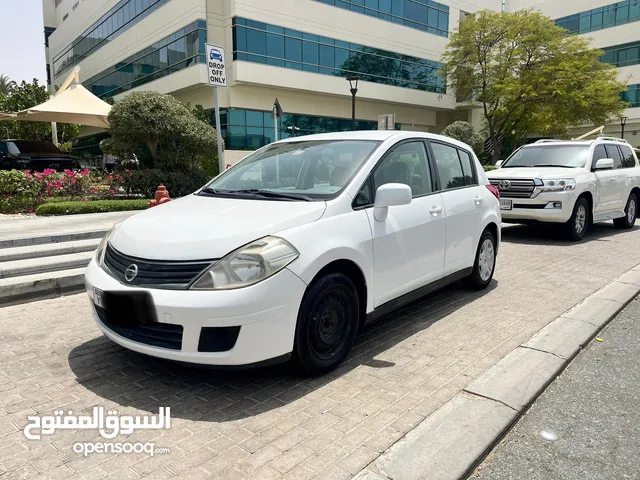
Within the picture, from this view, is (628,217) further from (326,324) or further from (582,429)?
(326,324)

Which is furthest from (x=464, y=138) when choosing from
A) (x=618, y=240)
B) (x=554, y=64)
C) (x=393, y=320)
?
(x=393, y=320)

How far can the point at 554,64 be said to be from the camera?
31891mm

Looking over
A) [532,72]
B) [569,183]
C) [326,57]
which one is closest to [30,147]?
[569,183]

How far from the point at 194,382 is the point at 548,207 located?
7.45m

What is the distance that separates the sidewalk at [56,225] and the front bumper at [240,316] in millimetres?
4877

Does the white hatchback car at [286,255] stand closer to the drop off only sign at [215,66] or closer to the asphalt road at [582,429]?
the asphalt road at [582,429]

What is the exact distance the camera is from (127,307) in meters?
3.19

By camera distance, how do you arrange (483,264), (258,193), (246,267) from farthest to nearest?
(483,264) < (258,193) < (246,267)

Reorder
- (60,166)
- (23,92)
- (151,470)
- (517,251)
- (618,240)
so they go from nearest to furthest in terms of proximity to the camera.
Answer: (151,470) < (517,251) < (618,240) < (60,166) < (23,92)

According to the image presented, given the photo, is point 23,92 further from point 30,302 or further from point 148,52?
point 30,302

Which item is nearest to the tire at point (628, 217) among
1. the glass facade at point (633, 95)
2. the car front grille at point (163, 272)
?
the car front grille at point (163, 272)

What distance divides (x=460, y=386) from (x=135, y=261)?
7.76ft

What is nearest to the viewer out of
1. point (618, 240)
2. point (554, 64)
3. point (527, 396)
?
point (527, 396)

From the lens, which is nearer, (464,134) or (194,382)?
(194,382)
